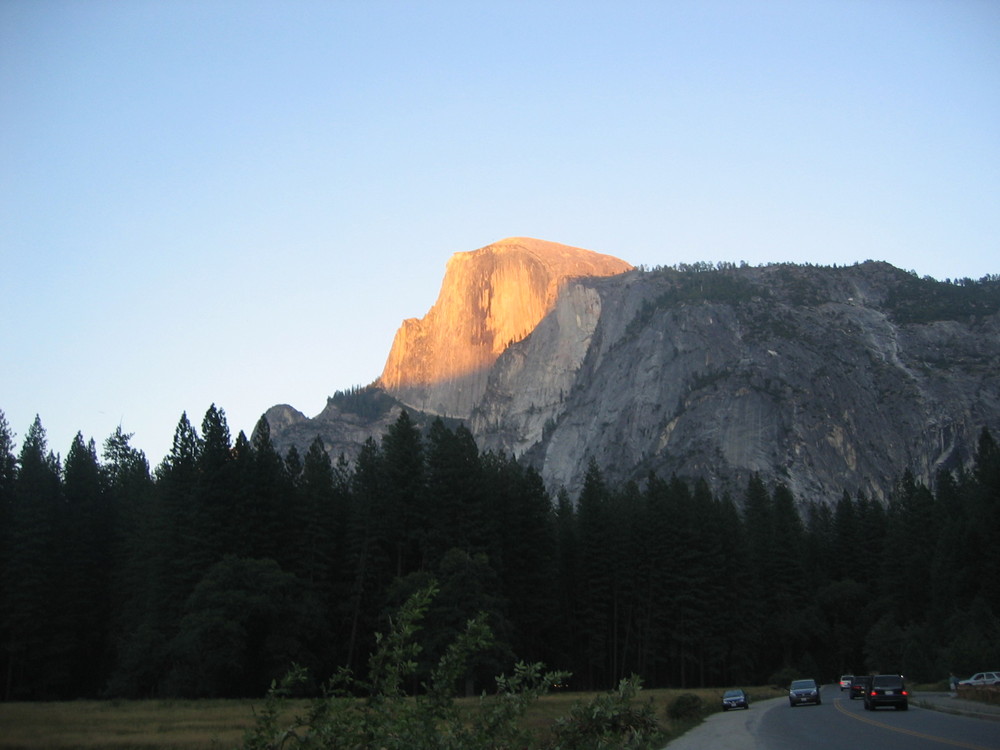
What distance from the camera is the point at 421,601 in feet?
27.6

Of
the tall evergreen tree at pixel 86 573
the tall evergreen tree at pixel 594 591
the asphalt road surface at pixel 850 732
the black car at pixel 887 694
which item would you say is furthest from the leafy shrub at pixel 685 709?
the tall evergreen tree at pixel 86 573

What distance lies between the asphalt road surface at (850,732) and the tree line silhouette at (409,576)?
45.7ft

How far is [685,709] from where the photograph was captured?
1523 inches

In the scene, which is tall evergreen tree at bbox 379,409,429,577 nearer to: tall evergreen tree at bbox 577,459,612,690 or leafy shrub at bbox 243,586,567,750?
tall evergreen tree at bbox 577,459,612,690

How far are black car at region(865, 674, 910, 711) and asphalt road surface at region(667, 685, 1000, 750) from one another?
57 centimetres

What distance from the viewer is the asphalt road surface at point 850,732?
21.2m

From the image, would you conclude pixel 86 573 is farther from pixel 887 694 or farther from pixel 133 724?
pixel 887 694

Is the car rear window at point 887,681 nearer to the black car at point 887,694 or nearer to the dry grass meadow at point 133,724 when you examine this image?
the black car at point 887,694

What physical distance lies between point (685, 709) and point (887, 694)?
315 inches

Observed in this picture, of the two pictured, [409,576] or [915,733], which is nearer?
[915,733]

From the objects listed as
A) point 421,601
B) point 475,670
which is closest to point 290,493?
point 475,670

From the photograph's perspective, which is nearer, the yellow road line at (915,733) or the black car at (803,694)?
the yellow road line at (915,733)

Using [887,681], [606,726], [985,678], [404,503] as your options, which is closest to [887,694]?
[887,681]

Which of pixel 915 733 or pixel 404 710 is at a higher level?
pixel 404 710
